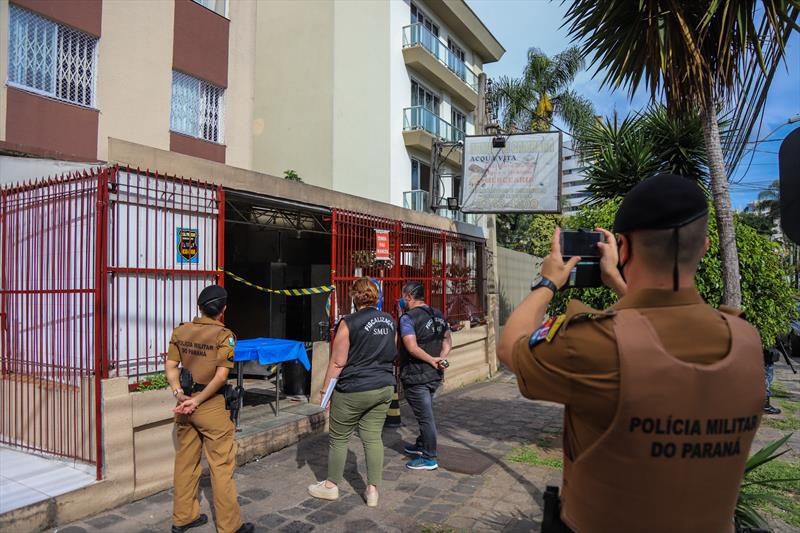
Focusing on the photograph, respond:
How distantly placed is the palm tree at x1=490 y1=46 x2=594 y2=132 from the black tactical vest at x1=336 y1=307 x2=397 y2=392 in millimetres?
22233

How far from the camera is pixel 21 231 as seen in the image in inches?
221

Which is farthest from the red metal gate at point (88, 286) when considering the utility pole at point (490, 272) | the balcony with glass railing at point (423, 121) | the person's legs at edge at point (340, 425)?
the balcony with glass railing at point (423, 121)

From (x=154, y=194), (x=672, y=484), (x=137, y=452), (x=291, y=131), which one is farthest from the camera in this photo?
(x=291, y=131)

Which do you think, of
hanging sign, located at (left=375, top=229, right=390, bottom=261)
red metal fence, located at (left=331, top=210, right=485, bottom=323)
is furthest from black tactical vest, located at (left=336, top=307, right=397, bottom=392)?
hanging sign, located at (left=375, top=229, right=390, bottom=261)

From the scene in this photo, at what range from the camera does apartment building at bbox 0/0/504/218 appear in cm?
921

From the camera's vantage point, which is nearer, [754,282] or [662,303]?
[662,303]

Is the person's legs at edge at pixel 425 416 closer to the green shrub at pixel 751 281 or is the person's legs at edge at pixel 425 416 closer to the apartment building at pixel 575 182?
the green shrub at pixel 751 281

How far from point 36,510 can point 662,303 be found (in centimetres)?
438

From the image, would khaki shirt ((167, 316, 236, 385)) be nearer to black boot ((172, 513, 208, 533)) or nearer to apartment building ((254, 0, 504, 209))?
black boot ((172, 513, 208, 533))

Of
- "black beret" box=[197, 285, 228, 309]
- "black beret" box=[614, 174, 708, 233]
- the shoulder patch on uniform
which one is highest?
"black beret" box=[614, 174, 708, 233]

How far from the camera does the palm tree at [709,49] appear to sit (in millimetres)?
4043

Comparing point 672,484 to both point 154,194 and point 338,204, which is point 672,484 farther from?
point 338,204

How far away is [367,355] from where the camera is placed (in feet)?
15.4

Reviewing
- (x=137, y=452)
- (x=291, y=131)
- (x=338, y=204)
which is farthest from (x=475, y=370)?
(x=291, y=131)
